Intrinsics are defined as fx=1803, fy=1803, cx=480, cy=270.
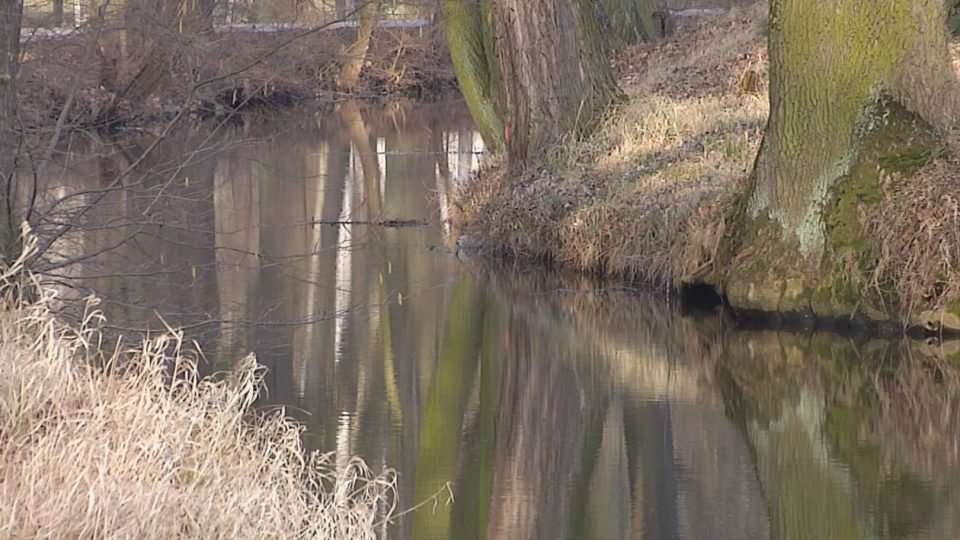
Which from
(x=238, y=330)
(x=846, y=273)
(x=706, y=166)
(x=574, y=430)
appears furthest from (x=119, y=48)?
(x=706, y=166)

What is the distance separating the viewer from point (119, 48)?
12.7 metres

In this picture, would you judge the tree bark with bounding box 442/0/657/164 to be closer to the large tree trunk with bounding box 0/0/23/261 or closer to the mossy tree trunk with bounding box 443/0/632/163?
the mossy tree trunk with bounding box 443/0/632/163

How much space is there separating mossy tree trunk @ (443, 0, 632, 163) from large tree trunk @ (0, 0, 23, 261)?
417 inches

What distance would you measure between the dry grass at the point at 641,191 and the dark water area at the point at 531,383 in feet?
1.34

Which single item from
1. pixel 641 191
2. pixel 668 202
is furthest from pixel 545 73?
pixel 668 202

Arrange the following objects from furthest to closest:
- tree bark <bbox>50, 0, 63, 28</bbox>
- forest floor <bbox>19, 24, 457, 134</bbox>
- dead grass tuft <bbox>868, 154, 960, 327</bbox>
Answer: dead grass tuft <bbox>868, 154, 960, 327</bbox>
tree bark <bbox>50, 0, 63, 28</bbox>
forest floor <bbox>19, 24, 457, 134</bbox>

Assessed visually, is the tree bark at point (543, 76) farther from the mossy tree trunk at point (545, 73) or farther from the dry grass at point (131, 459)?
the dry grass at point (131, 459)

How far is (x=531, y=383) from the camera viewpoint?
44.6ft

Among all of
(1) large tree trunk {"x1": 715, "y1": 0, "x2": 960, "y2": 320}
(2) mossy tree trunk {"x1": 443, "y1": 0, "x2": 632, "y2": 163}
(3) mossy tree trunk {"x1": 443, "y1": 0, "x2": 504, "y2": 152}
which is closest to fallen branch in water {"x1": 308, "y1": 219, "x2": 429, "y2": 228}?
(3) mossy tree trunk {"x1": 443, "y1": 0, "x2": 504, "y2": 152}

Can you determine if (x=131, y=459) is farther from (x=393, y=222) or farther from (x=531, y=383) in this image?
(x=393, y=222)

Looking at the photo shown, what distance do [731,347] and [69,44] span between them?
6.20m

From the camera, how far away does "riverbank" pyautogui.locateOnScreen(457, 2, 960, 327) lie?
14523 mm

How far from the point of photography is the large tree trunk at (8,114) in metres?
10.1

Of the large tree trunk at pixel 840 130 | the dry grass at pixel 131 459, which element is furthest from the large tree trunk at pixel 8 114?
the large tree trunk at pixel 840 130
